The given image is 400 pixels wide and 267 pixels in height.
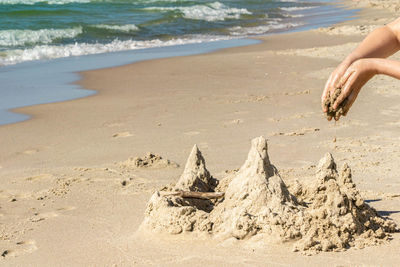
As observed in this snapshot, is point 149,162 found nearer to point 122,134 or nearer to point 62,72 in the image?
point 122,134

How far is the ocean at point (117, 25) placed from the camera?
16297mm

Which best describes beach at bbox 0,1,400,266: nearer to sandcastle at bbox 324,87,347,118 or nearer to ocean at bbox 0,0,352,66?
sandcastle at bbox 324,87,347,118

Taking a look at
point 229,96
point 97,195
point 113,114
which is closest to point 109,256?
point 97,195

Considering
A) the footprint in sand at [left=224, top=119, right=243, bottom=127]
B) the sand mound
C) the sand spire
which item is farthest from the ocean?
the sand spire

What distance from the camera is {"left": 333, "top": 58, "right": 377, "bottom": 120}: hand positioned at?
8.11ft

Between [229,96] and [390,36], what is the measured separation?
5.87m

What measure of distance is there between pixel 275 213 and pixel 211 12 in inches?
919

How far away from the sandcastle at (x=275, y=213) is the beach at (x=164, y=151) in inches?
2.5

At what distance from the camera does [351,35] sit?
16328mm

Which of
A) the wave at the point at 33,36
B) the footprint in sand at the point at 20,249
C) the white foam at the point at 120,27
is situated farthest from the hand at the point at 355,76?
the white foam at the point at 120,27

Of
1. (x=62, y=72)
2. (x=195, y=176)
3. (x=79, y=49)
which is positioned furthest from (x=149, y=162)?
(x=79, y=49)

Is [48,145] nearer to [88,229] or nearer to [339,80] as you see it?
[88,229]

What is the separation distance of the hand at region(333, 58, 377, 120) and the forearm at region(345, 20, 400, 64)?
0.16 meters

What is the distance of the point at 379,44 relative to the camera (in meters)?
2.70
